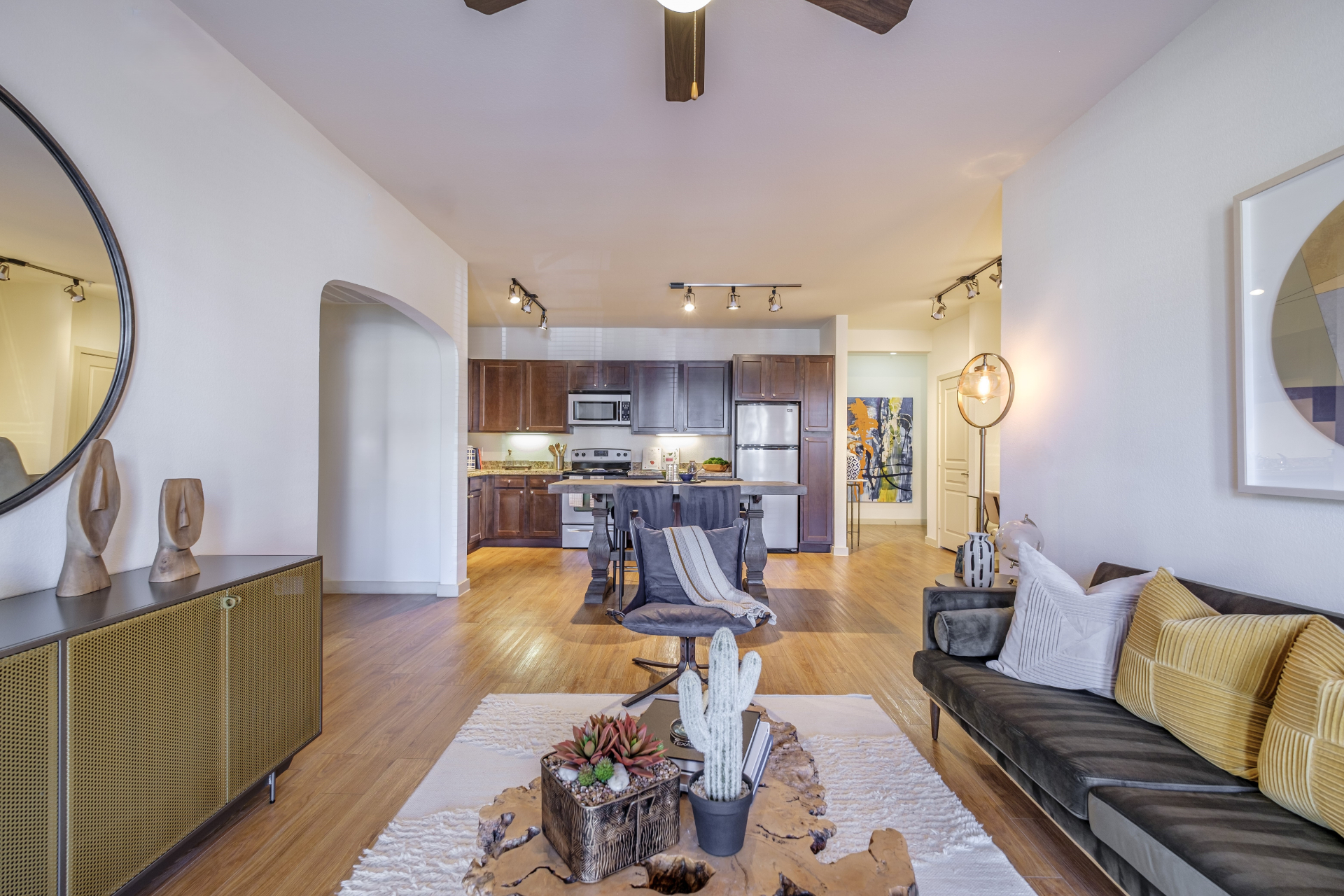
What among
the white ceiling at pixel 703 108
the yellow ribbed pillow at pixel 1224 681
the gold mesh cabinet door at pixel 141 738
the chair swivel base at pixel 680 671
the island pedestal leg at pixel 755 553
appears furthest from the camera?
the island pedestal leg at pixel 755 553

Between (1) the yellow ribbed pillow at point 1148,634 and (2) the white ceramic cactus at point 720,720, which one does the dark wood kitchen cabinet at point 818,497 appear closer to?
A: (1) the yellow ribbed pillow at point 1148,634

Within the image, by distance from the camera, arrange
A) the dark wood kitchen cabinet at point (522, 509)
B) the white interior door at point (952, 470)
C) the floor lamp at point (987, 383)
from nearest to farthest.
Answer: the floor lamp at point (987, 383)
the white interior door at point (952, 470)
the dark wood kitchen cabinet at point (522, 509)

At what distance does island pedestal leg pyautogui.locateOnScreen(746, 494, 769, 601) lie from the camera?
4.48m

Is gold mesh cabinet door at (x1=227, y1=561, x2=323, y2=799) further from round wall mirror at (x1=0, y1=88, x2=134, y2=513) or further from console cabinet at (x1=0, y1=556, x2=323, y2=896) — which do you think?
round wall mirror at (x1=0, y1=88, x2=134, y2=513)

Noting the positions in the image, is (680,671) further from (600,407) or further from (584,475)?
(600,407)

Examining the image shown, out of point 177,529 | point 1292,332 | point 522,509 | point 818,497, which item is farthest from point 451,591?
point 1292,332

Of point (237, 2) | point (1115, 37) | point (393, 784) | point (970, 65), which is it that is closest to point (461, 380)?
point (237, 2)

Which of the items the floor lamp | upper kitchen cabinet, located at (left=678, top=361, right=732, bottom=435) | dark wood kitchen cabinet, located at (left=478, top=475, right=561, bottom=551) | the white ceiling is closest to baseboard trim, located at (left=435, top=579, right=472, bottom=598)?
dark wood kitchen cabinet, located at (left=478, top=475, right=561, bottom=551)

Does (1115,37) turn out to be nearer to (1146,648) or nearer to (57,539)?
(1146,648)

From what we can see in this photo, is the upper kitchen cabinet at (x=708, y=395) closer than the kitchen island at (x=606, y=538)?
No

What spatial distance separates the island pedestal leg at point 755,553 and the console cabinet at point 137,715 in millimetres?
3144

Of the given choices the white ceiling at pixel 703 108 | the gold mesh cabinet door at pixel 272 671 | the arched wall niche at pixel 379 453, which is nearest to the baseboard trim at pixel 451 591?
the arched wall niche at pixel 379 453

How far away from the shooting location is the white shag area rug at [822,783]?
1590 millimetres

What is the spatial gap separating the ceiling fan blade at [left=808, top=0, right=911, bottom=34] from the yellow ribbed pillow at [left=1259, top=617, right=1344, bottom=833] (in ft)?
5.83
